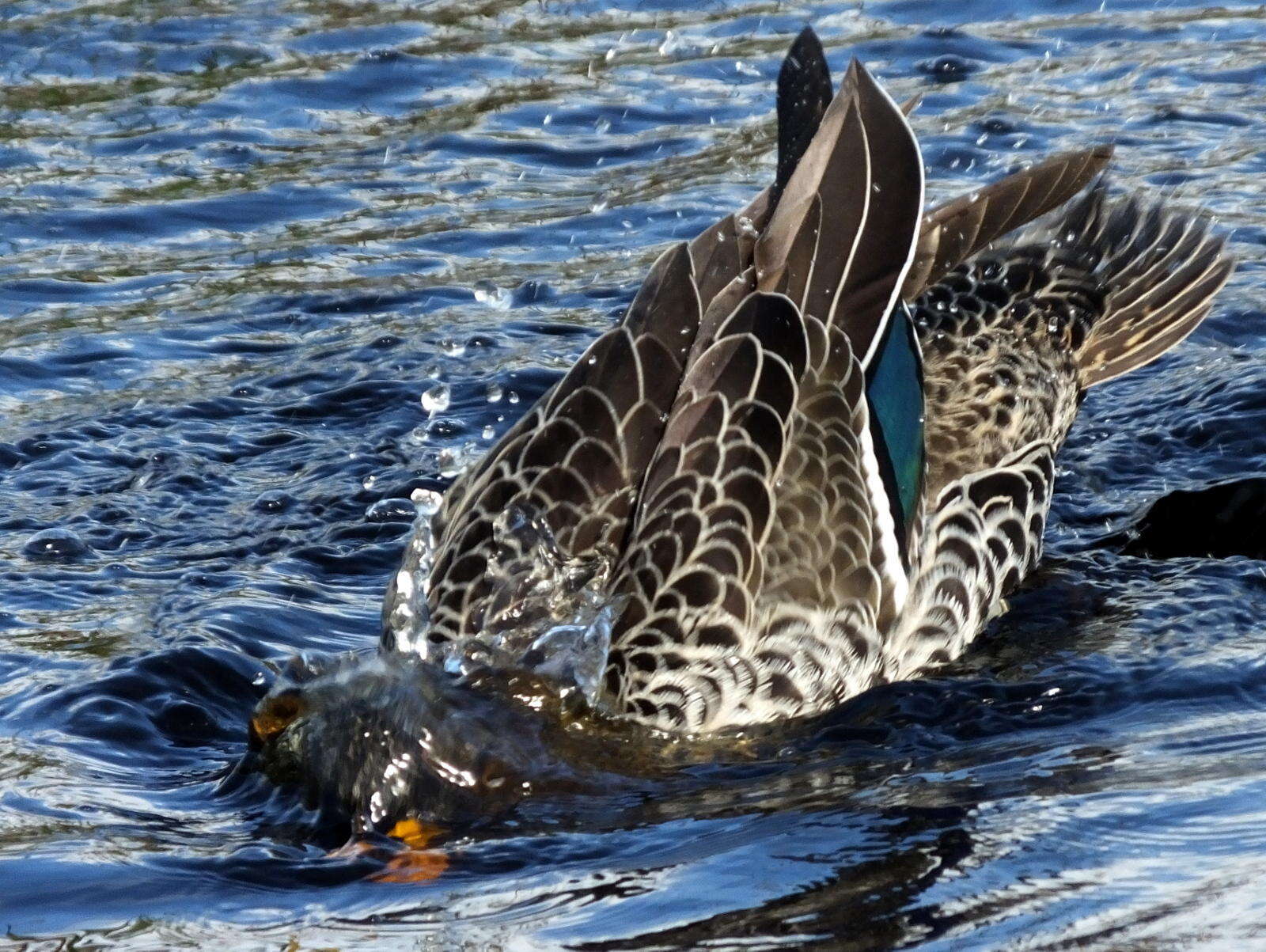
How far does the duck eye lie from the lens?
4914 millimetres

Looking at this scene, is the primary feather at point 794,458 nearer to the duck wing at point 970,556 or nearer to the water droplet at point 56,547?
the duck wing at point 970,556

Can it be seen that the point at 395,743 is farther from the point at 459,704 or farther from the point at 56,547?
the point at 56,547

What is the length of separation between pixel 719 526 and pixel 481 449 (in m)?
2.45

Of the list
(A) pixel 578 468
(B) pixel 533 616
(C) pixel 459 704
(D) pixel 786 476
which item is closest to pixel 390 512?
(A) pixel 578 468

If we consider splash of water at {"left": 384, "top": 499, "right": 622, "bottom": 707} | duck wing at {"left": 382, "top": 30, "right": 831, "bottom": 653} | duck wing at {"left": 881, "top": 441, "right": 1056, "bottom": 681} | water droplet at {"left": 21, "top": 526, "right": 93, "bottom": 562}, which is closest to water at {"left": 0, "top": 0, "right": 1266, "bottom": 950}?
water droplet at {"left": 21, "top": 526, "right": 93, "bottom": 562}

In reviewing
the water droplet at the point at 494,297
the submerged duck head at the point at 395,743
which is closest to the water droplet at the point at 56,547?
the submerged duck head at the point at 395,743

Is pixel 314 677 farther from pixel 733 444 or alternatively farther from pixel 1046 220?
pixel 1046 220

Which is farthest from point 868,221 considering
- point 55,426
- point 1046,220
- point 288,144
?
point 288,144

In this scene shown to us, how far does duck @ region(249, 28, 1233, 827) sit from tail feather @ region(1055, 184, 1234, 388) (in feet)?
2.08

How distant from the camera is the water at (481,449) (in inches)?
171

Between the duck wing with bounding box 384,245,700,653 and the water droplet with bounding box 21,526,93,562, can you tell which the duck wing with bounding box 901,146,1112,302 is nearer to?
the duck wing with bounding box 384,245,700,653

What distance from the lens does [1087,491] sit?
7078 millimetres

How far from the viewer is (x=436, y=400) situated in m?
7.74

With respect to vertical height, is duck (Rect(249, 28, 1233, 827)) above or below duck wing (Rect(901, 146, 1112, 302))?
below
